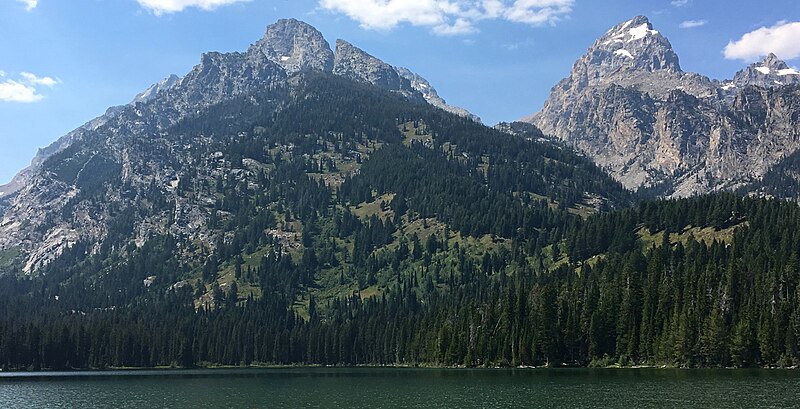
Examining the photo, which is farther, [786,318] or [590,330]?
[590,330]

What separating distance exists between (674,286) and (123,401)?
431 ft

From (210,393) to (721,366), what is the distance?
108 meters

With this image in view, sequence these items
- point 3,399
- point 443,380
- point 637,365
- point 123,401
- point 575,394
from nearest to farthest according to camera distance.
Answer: point 575,394 → point 123,401 → point 3,399 → point 443,380 → point 637,365

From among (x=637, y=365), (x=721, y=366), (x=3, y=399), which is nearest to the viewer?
(x=3, y=399)

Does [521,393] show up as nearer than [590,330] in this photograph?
Yes

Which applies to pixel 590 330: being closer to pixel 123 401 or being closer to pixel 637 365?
pixel 637 365

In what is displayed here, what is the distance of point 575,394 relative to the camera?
362ft

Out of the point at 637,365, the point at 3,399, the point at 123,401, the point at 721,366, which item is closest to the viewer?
the point at 123,401

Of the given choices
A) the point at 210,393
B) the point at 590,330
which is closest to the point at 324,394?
the point at 210,393

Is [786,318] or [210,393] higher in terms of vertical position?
[786,318]

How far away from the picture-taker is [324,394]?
130000 mm

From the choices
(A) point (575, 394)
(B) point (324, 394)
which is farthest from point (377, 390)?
(A) point (575, 394)

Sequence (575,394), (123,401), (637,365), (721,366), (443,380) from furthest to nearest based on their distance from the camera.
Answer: (637,365)
(721,366)
(443,380)
(123,401)
(575,394)

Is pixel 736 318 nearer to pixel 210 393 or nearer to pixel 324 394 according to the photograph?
pixel 324 394
